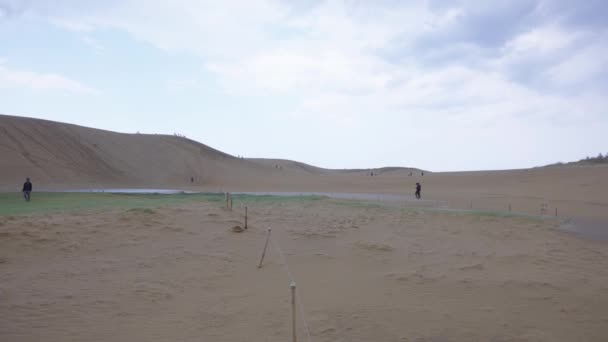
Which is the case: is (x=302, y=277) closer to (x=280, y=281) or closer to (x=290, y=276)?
(x=290, y=276)

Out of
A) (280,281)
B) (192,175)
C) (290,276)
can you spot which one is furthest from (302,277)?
(192,175)

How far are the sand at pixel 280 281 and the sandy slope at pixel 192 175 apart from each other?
1187cm

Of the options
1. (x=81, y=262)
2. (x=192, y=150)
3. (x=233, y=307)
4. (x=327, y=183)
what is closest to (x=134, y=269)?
(x=81, y=262)

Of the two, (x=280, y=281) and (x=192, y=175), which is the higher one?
(x=192, y=175)

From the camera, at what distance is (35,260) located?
842 centimetres

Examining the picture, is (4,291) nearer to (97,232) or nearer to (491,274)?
(97,232)

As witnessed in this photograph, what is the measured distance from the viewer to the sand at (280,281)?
21.0 ft

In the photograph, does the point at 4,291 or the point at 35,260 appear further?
the point at 35,260

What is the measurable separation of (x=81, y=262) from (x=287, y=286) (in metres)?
3.77

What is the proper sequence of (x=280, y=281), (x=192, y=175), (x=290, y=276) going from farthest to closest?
(x=192, y=175)
(x=290, y=276)
(x=280, y=281)

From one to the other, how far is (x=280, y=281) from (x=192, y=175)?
4114 centimetres

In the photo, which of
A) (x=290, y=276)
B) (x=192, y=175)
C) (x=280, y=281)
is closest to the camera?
(x=280, y=281)

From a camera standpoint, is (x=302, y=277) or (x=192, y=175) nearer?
(x=302, y=277)

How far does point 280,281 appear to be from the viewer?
8.52 meters
